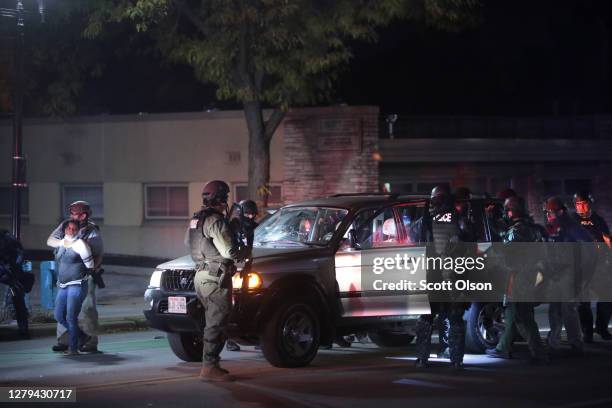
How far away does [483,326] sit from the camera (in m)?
12.0

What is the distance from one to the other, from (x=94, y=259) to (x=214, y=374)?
282 centimetres

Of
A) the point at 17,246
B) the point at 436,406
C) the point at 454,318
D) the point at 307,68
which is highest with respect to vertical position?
the point at 307,68

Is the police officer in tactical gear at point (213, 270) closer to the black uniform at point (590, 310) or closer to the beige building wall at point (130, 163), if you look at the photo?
the black uniform at point (590, 310)

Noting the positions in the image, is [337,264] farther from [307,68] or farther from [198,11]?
[198,11]

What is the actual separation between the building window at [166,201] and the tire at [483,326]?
13.5m

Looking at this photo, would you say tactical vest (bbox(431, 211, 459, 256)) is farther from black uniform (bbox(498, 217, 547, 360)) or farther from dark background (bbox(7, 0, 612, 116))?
dark background (bbox(7, 0, 612, 116))

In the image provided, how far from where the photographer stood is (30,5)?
17406 mm

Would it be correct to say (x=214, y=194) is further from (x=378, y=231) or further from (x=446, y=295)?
(x=446, y=295)

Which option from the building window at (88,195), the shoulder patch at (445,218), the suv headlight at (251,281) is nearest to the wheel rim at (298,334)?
the suv headlight at (251,281)

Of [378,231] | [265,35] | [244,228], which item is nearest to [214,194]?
[244,228]

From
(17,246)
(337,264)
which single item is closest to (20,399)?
(337,264)

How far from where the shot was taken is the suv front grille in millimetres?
10648

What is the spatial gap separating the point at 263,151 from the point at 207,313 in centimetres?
1159

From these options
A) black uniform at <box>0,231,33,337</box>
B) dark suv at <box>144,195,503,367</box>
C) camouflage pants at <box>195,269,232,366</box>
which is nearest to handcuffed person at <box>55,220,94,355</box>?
dark suv at <box>144,195,503,367</box>
